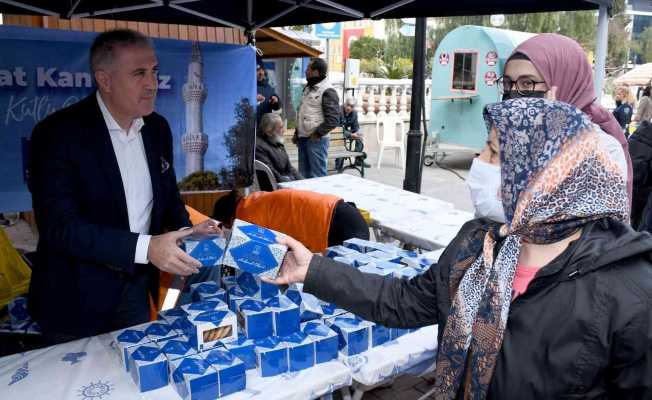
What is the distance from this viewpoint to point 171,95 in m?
4.51

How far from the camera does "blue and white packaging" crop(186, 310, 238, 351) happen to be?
183 centimetres

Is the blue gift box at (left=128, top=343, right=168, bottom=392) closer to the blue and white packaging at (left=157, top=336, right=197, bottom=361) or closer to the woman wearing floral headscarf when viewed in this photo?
the blue and white packaging at (left=157, top=336, right=197, bottom=361)

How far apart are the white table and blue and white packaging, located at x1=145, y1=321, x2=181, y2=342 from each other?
6.31 ft

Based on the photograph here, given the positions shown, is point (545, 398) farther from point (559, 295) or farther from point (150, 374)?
point (150, 374)

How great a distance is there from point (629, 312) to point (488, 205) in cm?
111

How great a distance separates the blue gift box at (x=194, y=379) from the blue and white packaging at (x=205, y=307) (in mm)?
236

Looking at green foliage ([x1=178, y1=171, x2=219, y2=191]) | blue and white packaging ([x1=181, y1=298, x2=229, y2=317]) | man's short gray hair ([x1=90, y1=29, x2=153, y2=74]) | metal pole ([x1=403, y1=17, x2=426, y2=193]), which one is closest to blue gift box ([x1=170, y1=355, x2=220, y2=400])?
blue and white packaging ([x1=181, y1=298, x2=229, y2=317])

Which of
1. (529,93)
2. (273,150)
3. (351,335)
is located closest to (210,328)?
(351,335)

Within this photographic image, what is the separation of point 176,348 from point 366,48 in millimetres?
36486

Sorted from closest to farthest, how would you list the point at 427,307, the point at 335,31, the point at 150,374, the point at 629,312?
the point at 629,312
the point at 427,307
the point at 150,374
the point at 335,31

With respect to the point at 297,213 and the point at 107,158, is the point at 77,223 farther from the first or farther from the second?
the point at 297,213

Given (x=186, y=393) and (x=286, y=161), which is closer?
(x=186, y=393)

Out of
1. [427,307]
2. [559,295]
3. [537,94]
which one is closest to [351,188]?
[537,94]

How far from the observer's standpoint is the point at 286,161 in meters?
5.83
